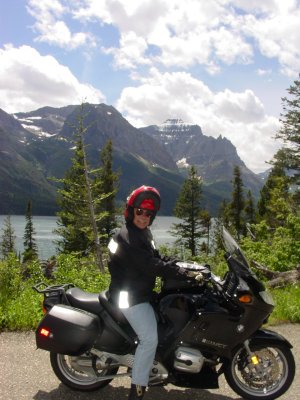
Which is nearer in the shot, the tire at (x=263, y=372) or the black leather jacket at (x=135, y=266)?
the black leather jacket at (x=135, y=266)

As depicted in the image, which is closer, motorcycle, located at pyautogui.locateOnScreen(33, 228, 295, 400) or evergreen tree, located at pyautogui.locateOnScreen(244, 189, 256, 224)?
motorcycle, located at pyautogui.locateOnScreen(33, 228, 295, 400)

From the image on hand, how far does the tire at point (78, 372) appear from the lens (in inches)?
192

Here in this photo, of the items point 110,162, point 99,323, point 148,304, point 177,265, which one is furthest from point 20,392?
point 110,162

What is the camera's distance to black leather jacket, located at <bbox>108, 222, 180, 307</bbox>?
4434 millimetres

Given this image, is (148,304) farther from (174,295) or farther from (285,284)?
(285,284)

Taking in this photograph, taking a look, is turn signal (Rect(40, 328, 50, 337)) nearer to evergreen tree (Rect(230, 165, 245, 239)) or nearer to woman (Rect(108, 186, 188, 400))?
woman (Rect(108, 186, 188, 400))

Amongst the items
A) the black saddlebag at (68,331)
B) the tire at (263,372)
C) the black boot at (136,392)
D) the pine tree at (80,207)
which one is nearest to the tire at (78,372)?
the black saddlebag at (68,331)

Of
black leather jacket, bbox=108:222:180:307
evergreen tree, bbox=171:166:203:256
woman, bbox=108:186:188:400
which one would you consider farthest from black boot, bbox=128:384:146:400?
evergreen tree, bbox=171:166:203:256

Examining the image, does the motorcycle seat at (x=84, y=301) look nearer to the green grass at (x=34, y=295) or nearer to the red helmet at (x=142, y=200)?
the red helmet at (x=142, y=200)

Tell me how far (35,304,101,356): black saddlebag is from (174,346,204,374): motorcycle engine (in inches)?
36.5

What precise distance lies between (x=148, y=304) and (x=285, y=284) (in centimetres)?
728

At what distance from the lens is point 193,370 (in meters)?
4.54

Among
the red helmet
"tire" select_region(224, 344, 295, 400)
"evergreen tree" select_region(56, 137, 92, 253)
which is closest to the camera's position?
the red helmet

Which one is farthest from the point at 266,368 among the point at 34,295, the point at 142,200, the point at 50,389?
the point at 34,295
